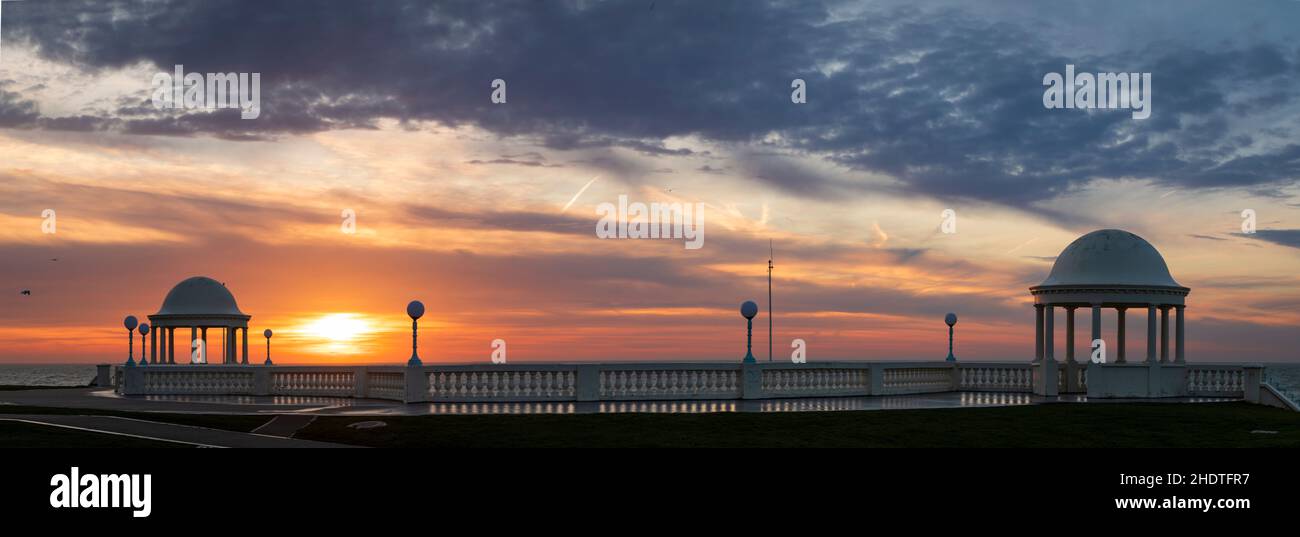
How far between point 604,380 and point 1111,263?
60.1 ft

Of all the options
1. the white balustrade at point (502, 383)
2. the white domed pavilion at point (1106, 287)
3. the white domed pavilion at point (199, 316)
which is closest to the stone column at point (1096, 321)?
the white domed pavilion at point (1106, 287)

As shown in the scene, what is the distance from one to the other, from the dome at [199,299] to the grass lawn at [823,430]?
35.2m

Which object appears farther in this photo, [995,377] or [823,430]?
[995,377]

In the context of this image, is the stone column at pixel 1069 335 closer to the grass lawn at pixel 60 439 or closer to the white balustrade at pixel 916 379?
the white balustrade at pixel 916 379

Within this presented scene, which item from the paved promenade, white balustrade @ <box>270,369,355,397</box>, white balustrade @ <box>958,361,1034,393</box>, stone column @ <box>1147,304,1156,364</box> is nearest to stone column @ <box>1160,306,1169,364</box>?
stone column @ <box>1147,304,1156,364</box>

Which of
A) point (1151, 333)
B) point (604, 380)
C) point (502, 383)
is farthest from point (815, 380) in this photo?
point (1151, 333)

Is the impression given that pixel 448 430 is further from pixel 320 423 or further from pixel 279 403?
pixel 279 403

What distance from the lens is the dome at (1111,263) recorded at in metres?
36.6

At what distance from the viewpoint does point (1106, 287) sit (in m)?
36.4

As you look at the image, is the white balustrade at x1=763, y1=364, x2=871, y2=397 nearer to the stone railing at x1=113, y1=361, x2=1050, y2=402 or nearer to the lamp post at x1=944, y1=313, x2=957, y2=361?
the stone railing at x1=113, y1=361, x2=1050, y2=402

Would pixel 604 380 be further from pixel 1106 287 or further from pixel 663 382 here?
pixel 1106 287

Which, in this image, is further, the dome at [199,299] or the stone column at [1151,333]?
the dome at [199,299]
